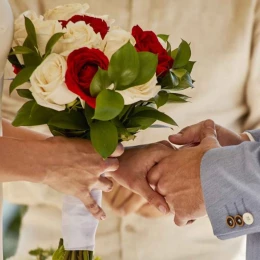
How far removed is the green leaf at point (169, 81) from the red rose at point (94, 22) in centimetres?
16

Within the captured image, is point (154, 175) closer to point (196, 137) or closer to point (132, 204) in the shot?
point (196, 137)

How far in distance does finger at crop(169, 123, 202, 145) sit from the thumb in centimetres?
2

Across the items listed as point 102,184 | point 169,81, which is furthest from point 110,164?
point 169,81

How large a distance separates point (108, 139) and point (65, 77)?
154 millimetres

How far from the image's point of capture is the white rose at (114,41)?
50.1 inches

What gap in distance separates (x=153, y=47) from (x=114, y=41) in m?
0.09

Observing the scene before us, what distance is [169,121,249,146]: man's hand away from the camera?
5.37 ft

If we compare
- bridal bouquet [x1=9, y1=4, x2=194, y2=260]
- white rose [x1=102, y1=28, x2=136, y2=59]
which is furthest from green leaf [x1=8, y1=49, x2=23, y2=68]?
white rose [x1=102, y1=28, x2=136, y2=59]

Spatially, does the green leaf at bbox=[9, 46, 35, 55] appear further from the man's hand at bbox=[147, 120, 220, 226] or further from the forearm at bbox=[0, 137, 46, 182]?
the man's hand at bbox=[147, 120, 220, 226]

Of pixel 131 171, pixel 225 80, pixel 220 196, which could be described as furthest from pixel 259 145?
pixel 225 80

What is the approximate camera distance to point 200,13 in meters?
1.94

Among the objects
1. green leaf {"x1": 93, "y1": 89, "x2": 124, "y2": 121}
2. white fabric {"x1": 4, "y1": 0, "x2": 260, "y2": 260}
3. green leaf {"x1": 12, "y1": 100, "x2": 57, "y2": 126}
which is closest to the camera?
green leaf {"x1": 93, "y1": 89, "x2": 124, "y2": 121}

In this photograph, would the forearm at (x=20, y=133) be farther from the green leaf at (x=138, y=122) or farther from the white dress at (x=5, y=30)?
the green leaf at (x=138, y=122)

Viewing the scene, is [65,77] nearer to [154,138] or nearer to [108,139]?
[108,139]
